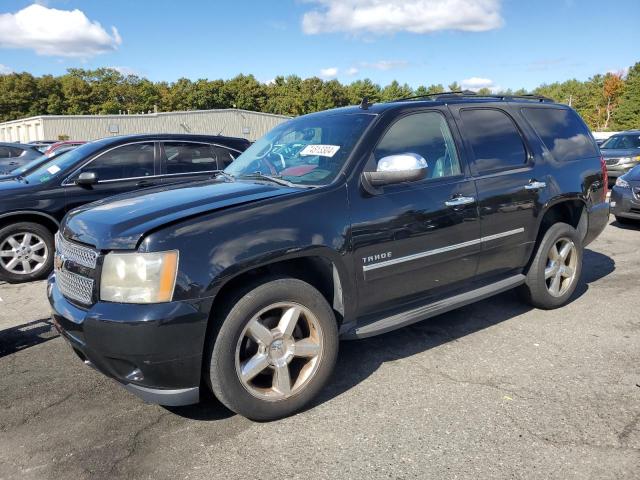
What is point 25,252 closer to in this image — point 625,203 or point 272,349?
point 272,349

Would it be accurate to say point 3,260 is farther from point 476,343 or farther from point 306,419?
point 476,343

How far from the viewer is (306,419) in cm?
308

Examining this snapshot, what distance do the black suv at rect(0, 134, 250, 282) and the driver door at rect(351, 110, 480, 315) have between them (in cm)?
409

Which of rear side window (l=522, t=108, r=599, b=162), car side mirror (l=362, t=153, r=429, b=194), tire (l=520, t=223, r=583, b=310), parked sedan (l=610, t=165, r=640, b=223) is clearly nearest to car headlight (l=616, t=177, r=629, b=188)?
parked sedan (l=610, t=165, r=640, b=223)

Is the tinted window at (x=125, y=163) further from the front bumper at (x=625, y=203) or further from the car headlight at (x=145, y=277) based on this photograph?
the front bumper at (x=625, y=203)

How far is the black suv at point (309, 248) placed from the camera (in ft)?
8.80

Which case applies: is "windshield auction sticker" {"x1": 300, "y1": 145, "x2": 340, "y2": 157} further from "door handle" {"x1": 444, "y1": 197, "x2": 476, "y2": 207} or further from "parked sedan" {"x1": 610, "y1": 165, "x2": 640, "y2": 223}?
"parked sedan" {"x1": 610, "y1": 165, "x2": 640, "y2": 223}

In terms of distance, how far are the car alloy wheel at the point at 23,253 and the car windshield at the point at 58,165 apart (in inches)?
28.8

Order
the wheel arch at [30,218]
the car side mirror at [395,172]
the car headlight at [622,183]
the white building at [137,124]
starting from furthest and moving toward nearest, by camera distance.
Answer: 1. the white building at [137,124]
2. the car headlight at [622,183]
3. the wheel arch at [30,218]
4. the car side mirror at [395,172]

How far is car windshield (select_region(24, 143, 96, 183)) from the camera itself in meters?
6.46

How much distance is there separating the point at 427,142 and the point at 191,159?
4.19 meters

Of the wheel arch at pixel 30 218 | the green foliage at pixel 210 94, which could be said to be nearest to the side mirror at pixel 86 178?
the wheel arch at pixel 30 218

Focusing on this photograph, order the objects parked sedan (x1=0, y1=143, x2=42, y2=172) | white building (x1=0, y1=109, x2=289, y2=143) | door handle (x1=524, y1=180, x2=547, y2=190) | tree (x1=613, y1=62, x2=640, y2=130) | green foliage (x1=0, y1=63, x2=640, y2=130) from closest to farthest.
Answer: door handle (x1=524, y1=180, x2=547, y2=190) < parked sedan (x1=0, y1=143, x2=42, y2=172) < white building (x1=0, y1=109, x2=289, y2=143) < tree (x1=613, y1=62, x2=640, y2=130) < green foliage (x1=0, y1=63, x2=640, y2=130)

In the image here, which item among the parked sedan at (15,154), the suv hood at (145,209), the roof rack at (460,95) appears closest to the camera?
the suv hood at (145,209)
